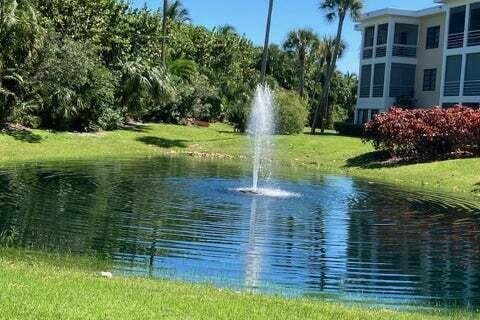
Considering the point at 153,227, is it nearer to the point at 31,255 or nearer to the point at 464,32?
the point at 31,255

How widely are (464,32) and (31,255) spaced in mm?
40402

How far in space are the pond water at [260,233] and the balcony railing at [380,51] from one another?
108 ft

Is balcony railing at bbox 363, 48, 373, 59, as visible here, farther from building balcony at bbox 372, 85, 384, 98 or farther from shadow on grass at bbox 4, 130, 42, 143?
shadow on grass at bbox 4, 130, 42, 143

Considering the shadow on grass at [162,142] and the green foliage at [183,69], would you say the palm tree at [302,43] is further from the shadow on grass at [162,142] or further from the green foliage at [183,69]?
the shadow on grass at [162,142]

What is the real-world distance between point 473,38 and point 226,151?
17773mm

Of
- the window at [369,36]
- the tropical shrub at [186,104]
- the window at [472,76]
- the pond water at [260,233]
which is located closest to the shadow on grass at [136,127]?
the tropical shrub at [186,104]

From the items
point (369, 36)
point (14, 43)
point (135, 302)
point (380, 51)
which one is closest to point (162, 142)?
point (14, 43)

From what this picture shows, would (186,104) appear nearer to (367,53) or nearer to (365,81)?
(365,81)

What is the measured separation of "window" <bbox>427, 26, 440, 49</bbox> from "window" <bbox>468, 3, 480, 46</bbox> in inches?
217

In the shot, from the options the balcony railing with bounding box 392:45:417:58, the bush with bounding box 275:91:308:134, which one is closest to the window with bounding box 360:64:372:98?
the balcony railing with bounding box 392:45:417:58

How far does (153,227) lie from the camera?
46.6 feet

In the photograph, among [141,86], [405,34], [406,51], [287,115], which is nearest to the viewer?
[141,86]

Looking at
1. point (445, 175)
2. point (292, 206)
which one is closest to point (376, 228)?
point (292, 206)

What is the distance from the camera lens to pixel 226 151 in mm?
40562
